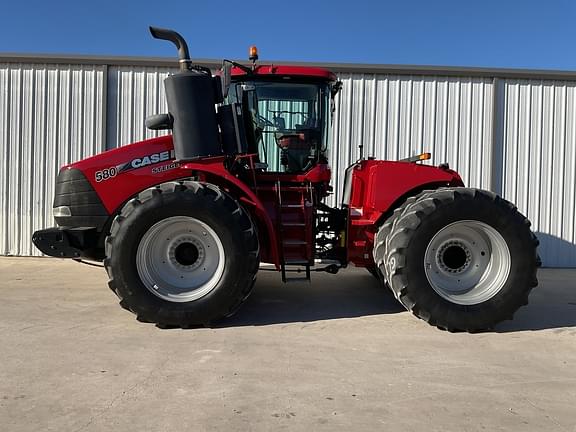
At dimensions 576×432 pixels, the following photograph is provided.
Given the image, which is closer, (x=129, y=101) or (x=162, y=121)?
(x=162, y=121)

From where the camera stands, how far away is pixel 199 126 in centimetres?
509

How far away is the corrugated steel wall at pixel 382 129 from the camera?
9.30 meters

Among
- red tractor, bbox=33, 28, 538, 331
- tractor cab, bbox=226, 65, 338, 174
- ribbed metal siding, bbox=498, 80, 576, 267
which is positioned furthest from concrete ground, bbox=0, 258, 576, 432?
ribbed metal siding, bbox=498, 80, 576, 267

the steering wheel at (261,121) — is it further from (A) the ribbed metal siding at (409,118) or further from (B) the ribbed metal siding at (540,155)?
(B) the ribbed metal siding at (540,155)

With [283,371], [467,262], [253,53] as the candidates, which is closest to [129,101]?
[253,53]

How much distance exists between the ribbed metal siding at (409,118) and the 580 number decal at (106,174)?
502 centimetres

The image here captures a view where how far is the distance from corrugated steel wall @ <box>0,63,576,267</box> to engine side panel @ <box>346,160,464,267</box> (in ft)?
11.9

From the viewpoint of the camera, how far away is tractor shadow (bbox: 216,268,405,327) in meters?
5.37

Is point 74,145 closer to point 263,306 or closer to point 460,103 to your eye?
point 263,306

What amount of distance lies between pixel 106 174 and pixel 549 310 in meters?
5.34

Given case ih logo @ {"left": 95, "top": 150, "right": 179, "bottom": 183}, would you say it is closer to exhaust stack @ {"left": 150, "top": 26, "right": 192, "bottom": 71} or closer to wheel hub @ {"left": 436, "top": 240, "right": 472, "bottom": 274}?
exhaust stack @ {"left": 150, "top": 26, "right": 192, "bottom": 71}

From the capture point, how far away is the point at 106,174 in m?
5.21

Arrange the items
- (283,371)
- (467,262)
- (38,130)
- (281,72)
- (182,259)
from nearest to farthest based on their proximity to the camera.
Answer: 1. (283,371)
2. (182,259)
3. (467,262)
4. (281,72)
5. (38,130)

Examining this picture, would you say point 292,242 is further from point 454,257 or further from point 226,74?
point 226,74
